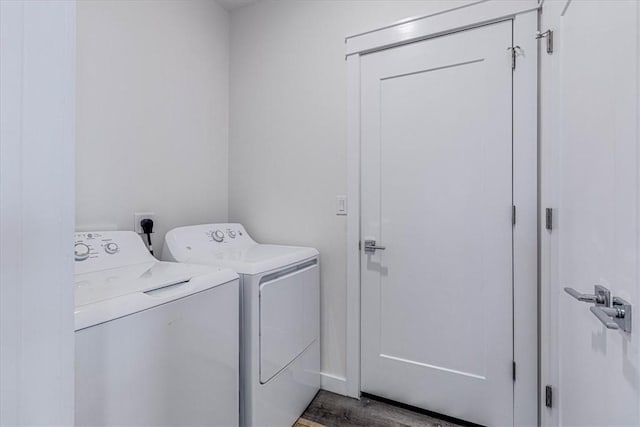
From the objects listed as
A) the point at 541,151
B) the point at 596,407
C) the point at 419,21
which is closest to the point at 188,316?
the point at 596,407

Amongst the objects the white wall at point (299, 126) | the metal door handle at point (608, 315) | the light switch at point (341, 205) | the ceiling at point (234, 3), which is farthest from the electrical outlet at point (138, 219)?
the metal door handle at point (608, 315)

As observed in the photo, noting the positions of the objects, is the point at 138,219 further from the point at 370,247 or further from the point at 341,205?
the point at 370,247

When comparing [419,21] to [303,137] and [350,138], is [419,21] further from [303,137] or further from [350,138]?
[303,137]

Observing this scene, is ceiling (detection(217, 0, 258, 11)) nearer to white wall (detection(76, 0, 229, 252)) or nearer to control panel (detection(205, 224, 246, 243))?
white wall (detection(76, 0, 229, 252))

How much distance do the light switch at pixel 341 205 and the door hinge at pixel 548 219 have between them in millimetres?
1011

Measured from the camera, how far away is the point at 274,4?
2.14 metres

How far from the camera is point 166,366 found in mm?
968

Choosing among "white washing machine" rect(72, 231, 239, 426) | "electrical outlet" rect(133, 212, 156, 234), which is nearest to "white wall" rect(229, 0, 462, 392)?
"electrical outlet" rect(133, 212, 156, 234)

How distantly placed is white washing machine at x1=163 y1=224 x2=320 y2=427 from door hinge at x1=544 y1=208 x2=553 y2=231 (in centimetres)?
119

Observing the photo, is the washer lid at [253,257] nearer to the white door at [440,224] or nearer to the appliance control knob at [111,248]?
the appliance control knob at [111,248]

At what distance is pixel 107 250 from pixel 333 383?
149 centimetres

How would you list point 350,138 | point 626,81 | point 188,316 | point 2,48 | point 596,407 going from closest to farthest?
1. point 2,48
2. point 626,81
3. point 596,407
4. point 188,316
5. point 350,138

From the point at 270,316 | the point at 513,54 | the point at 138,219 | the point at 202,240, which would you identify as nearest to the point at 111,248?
the point at 138,219

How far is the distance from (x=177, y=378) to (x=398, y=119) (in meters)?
1.63
